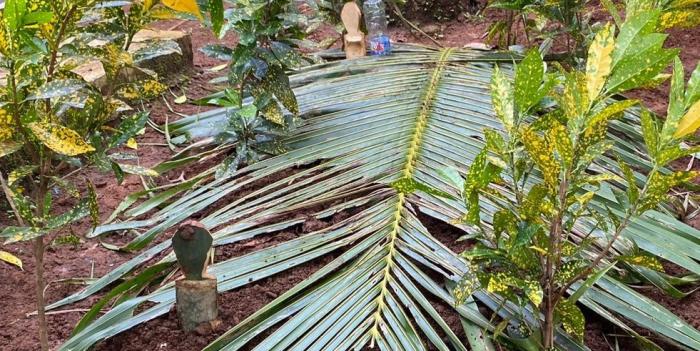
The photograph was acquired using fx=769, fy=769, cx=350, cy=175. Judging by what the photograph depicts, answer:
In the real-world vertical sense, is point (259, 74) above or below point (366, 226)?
above

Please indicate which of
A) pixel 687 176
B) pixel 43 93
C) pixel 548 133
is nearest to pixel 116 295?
pixel 43 93

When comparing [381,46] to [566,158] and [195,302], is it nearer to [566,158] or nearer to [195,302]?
[195,302]

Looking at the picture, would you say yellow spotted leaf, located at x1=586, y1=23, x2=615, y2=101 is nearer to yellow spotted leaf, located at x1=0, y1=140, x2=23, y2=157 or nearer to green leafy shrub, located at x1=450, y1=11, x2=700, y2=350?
green leafy shrub, located at x1=450, y1=11, x2=700, y2=350

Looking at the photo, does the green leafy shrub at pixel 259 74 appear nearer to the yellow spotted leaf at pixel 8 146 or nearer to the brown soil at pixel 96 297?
the brown soil at pixel 96 297

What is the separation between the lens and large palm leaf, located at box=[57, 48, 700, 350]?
1.38m

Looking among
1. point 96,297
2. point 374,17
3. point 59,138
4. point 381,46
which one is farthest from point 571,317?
point 374,17

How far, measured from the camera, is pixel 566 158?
1.15m

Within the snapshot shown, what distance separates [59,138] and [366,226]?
Result: 705 millimetres

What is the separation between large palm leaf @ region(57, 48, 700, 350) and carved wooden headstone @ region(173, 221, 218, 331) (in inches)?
2.9

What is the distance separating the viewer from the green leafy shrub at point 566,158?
1.13 meters

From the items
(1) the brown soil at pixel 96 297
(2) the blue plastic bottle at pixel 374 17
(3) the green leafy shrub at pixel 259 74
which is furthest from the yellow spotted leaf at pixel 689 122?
(2) the blue plastic bottle at pixel 374 17

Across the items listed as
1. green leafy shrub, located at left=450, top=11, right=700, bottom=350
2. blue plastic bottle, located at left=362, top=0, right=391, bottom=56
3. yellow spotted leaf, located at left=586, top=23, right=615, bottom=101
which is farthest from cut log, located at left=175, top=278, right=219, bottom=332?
blue plastic bottle, located at left=362, top=0, right=391, bottom=56

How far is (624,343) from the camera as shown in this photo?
145cm

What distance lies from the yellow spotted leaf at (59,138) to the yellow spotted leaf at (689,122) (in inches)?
34.3
